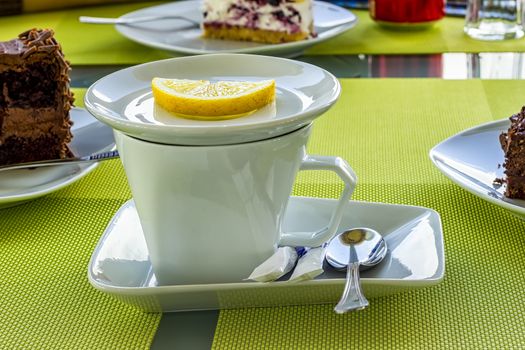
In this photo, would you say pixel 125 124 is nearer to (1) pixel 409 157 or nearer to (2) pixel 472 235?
(2) pixel 472 235

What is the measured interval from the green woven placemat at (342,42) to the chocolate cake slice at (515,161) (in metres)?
0.69

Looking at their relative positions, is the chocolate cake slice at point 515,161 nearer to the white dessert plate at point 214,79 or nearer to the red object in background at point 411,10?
the white dessert plate at point 214,79

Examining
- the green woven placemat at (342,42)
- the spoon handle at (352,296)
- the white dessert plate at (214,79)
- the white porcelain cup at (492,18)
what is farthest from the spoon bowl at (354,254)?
the white porcelain cup at (492,18)

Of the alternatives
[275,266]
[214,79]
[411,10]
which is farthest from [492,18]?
[275,266]

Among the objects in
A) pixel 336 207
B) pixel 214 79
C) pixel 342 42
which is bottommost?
pixel 342 42

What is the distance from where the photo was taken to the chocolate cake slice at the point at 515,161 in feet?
2.85

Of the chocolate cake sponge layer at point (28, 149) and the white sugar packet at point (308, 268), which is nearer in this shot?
the white sugar packet at point (308, 268)

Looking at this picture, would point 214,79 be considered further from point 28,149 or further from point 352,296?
point 28,149

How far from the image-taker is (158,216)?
2.23 feet

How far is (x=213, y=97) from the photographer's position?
0.67 metres

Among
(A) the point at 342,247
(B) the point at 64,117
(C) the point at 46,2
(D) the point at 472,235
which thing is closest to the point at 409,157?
(D) the point at 472,235

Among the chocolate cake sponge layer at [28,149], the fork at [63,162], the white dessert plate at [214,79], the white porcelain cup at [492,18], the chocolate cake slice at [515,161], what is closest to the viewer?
the white dessert plate at [214,79]

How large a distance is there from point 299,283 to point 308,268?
14 mm

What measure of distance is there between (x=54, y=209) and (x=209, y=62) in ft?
0.94
